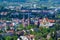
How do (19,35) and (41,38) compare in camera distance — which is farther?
(19,35)

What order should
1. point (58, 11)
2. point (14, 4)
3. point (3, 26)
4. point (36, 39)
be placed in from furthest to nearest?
point (14, 4), point (58, 11), point (3, 26), point (36, 39)

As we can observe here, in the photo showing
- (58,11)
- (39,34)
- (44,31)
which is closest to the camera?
(39,34)

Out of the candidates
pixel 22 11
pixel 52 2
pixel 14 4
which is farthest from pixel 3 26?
pixel 52 2

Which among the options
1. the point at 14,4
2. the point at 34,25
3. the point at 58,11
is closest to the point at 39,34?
→ the point at 34,25

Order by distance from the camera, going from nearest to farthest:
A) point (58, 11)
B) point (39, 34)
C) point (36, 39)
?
point (36, 39) → point (39, 34) → point (58, 11)

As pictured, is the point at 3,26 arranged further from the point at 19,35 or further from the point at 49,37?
the point at 49,37

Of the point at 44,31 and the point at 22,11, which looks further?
the point at 22,11

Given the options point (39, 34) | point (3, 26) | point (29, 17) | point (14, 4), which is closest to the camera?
point (39, 34)

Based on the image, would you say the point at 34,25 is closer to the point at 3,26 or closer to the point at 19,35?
the point at 3,26
